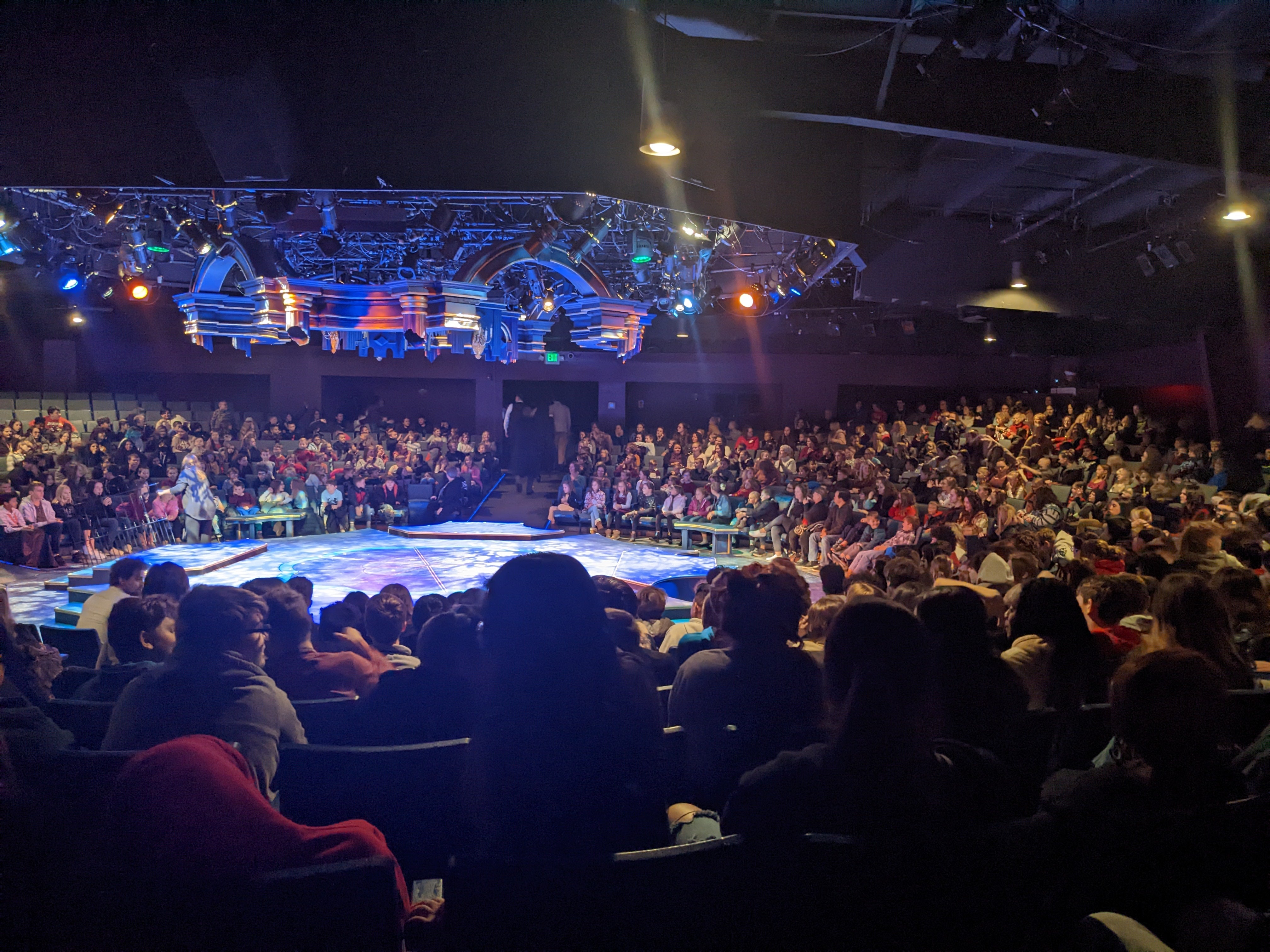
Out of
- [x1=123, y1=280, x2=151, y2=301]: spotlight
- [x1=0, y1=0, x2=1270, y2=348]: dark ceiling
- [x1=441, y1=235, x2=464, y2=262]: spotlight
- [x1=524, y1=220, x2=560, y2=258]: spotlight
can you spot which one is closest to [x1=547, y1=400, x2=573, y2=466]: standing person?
[x1=123, y1=280, x2=151, y2=301]: spotlight

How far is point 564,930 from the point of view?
1.39 metres

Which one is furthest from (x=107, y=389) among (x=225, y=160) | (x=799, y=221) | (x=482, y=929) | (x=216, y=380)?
(x=482, y=929)

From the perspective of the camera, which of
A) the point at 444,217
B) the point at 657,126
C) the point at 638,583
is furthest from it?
the point at 638,583

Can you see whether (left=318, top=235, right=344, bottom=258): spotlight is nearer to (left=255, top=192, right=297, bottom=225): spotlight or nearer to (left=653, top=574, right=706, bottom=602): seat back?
(left=255, top=192, right=297, bottom=225): spotlight

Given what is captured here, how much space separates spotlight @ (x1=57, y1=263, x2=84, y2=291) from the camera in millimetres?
9445

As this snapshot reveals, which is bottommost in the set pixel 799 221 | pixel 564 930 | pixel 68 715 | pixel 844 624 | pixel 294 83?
pixel 564 930

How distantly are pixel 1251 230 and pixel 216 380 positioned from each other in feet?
65.9

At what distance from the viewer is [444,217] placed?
541 cm

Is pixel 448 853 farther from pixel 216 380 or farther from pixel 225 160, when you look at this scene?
pixel 216 380

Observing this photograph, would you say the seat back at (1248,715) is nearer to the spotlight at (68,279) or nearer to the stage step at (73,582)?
the stage step at (73,582)

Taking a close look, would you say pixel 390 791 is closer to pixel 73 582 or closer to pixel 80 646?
pixel 80 646

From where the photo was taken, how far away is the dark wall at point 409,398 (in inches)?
772

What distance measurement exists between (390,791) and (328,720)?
585 mm

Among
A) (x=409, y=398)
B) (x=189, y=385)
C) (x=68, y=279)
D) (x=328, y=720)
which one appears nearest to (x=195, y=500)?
(x=68, y=279)
